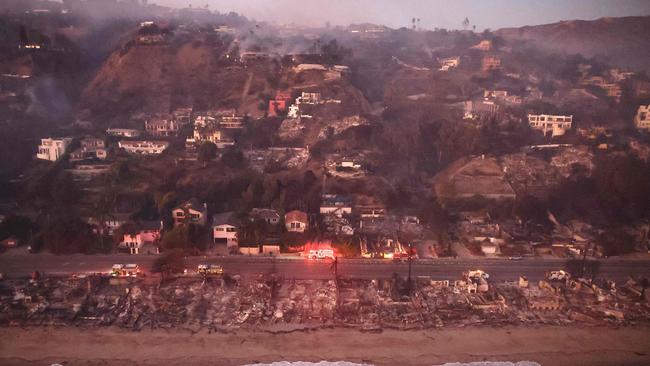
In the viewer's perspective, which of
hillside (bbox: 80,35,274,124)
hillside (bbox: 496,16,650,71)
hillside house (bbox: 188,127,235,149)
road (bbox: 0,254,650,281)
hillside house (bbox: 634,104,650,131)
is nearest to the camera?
road (bbox: 0,254,650,281)

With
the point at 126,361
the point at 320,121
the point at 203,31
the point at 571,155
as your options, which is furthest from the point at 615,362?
the point at 203,31

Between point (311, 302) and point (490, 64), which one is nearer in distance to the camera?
point (311, 302)

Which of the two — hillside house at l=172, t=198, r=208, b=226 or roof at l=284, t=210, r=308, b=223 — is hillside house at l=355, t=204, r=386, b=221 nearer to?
roof at l=284, t=210, r=308, b=223

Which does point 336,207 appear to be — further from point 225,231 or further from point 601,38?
point 601,38

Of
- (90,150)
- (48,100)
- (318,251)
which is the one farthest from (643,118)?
(48,100)

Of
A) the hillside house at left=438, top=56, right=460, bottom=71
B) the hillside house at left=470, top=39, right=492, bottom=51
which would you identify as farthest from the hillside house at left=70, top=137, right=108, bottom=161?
the hillside house at left=470, top=39, right=492, bottom=51

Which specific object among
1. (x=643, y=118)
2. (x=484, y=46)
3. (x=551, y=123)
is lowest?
(x=551, y=123)

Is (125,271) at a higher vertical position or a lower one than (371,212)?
lower
